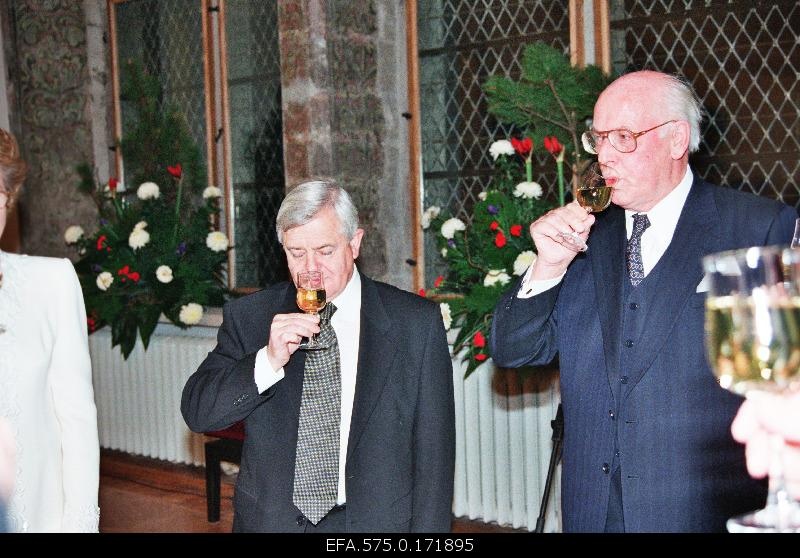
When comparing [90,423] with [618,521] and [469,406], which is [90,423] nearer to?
[618,521]

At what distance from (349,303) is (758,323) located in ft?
5.13

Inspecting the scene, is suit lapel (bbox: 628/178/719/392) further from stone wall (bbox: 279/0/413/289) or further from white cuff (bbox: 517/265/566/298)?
stone wall (bbox: 279/0/413/289)

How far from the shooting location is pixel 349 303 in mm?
2496

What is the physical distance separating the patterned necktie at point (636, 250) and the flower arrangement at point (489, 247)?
1.56 meters

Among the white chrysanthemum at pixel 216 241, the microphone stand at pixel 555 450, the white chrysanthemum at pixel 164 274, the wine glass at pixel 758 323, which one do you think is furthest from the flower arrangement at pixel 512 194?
the wine glass at pixel 758 323

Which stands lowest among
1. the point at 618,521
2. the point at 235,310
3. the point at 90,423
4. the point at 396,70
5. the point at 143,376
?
the point at 143,376

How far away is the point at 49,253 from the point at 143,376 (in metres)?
1.47

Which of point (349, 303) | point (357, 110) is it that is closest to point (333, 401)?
point (349, 303)

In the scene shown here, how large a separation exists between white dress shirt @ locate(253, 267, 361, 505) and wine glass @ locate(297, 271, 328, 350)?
112mm

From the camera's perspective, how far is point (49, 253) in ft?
22.3

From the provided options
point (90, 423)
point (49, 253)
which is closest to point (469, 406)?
point (90, 423)

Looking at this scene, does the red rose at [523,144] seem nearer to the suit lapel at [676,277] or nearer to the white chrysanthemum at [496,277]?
the white chrysanthemum at [496,277]

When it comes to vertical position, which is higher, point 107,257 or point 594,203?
point 594,203

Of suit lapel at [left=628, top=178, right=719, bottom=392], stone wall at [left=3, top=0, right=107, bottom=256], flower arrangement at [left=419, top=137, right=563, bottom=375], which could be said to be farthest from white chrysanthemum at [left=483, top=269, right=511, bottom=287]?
stone wall at [left=3, top=0, right=107, bottom=256]
